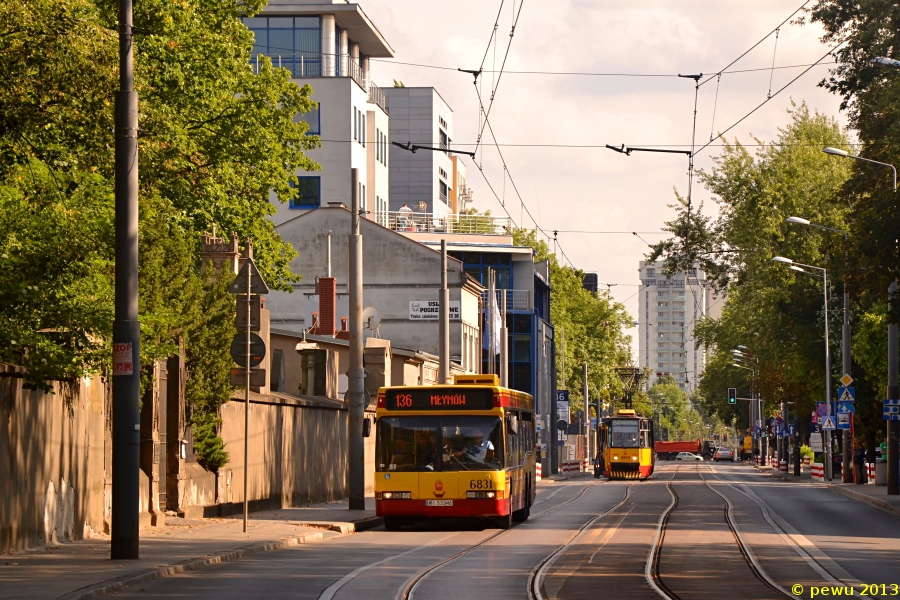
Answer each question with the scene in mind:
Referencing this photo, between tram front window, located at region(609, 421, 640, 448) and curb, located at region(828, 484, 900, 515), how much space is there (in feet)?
47.4

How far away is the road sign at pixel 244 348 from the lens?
2139 centimetres

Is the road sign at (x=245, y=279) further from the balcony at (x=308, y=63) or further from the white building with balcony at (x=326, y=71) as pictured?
Result: the balcony at (x=308, y=63)

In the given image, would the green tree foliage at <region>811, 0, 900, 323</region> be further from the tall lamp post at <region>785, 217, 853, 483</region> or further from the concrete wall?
the concrete wall

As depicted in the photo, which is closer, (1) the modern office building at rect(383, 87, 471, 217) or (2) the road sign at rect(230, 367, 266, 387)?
(2) the road sign at rect(230, 367, 266, 387)

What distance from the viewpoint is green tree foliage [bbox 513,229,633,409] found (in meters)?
107

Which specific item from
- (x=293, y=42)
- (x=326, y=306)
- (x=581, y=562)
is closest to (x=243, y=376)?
(x=581, y=562)

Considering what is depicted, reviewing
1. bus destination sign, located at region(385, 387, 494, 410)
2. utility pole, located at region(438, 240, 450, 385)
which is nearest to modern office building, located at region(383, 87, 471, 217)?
utility pole, located at region(438, 240, 450, 385)

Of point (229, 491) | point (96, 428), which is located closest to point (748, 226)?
point (229, 491)

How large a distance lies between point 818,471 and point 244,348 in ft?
150

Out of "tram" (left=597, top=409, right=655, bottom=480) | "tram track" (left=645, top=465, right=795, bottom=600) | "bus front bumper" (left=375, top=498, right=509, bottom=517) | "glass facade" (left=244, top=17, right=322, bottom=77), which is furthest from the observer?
"glass facade" (left=244, top=17, right=322, bottom=77)

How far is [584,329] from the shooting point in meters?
111

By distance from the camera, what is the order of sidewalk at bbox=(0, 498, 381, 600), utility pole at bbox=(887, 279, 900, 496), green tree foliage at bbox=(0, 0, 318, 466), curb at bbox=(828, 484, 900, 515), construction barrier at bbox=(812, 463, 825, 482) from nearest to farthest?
sidewalk at bbox=(0, 498, 381, 600) → green tree foliage at bbox=(0, 0, 318, 466) → curb at bbox=(828, 484, 900, 515) → utility pole at bbox=(887, 279, 900, 496) → construction barrier at bbox=(812, 463, 825, 482)

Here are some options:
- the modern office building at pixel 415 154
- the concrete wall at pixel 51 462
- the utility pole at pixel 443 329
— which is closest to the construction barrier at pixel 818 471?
the utility pole at pixel 443 329

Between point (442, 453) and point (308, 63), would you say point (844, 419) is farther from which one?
point (308, 63)
